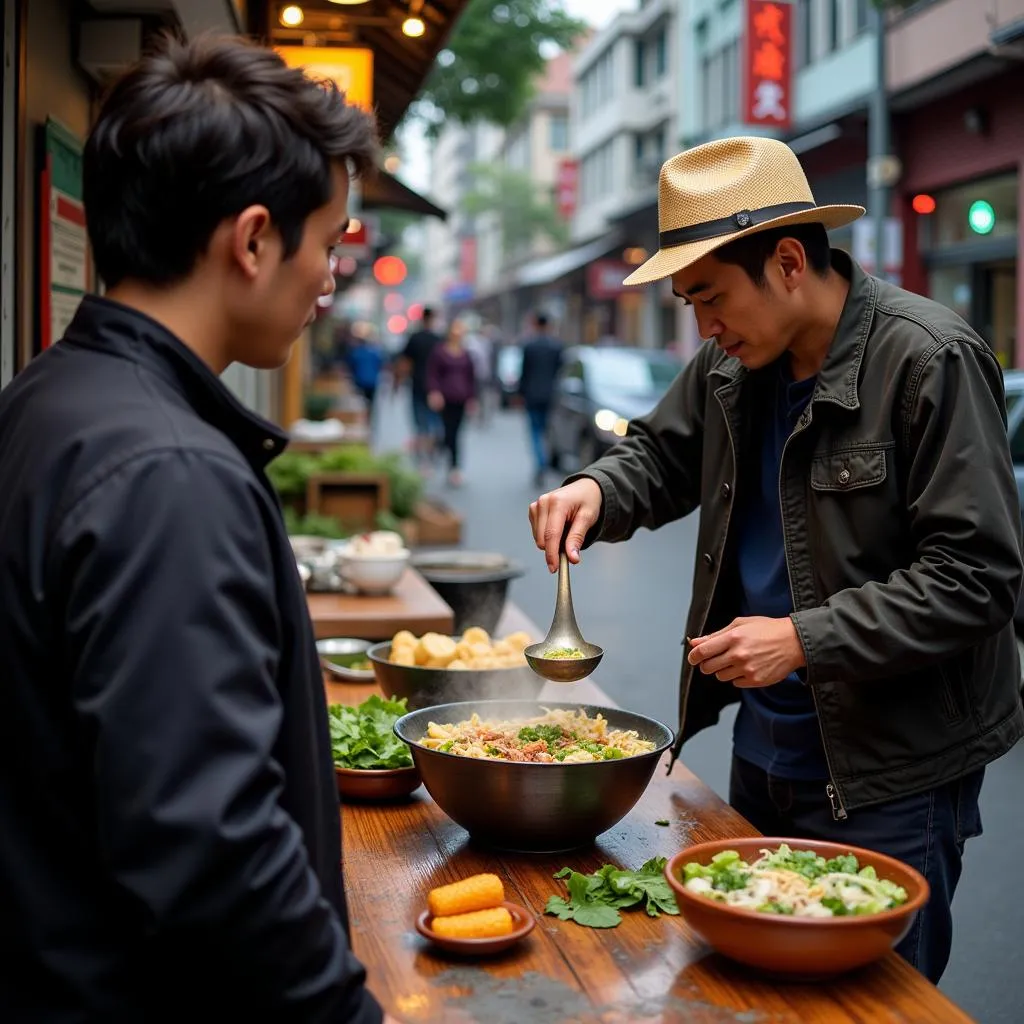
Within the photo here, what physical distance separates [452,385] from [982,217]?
284 inches

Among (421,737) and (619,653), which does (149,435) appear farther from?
(619,653)

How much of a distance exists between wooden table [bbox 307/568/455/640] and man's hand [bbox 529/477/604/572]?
5.95ft

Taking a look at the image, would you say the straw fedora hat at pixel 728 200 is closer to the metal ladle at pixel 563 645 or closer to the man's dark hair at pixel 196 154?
the metal ladle at pixel 563 645

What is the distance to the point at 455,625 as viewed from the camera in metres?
5.37

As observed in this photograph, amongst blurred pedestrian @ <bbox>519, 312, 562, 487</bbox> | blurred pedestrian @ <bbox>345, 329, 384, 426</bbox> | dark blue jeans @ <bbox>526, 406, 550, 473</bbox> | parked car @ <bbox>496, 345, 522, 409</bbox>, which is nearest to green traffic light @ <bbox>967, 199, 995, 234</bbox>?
blurred pedestrian @ <bbox>519, 312, 562, 487</bbox>

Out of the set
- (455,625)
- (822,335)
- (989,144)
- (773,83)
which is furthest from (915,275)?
(822,335)

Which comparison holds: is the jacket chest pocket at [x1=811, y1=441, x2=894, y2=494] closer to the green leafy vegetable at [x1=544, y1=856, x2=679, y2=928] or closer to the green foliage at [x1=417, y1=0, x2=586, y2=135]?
the green leafy vegetable at [x1=544, y1=856, x2=679, y2=928]

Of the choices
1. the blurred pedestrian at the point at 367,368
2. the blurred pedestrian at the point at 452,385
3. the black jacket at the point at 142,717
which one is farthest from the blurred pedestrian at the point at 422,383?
the black jacket at the point at 142,717

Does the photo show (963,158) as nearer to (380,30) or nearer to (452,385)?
(452,385)

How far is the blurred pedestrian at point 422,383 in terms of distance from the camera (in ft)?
64.7

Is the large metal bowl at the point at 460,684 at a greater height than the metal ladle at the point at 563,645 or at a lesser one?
lesser

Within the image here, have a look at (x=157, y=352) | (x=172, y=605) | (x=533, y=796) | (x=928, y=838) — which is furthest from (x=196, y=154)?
(x=928, y=838)

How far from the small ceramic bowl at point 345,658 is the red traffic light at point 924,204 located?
55.4ft

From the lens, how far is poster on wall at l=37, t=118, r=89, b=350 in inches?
172
